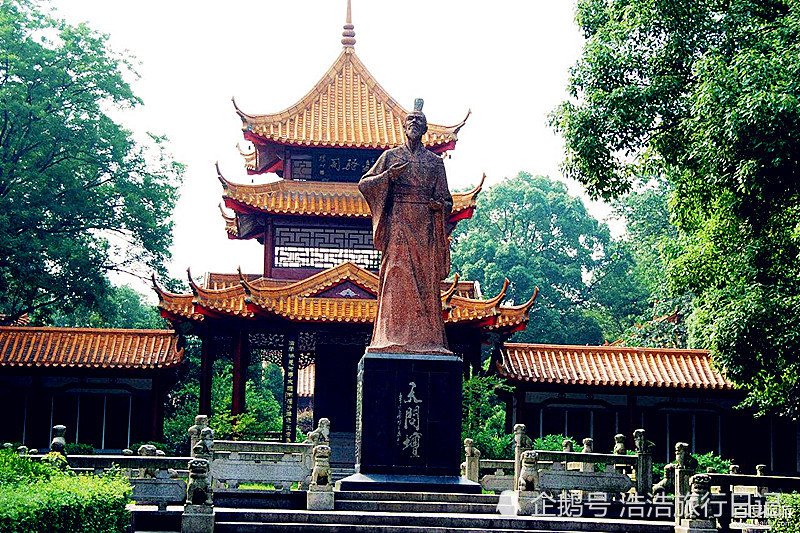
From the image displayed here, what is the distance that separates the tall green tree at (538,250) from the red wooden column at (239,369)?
69.3 feet

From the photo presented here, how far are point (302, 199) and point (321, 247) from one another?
1.26m

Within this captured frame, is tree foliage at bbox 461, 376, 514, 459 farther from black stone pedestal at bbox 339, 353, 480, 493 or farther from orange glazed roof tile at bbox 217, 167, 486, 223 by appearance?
black stone pedestal at bbox 339, 353, 480, 493

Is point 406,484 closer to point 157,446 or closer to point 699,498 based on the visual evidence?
point 699,498

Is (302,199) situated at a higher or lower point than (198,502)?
higher

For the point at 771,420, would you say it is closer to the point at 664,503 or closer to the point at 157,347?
the point at 664,503

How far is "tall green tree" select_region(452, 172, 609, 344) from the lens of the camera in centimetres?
4644

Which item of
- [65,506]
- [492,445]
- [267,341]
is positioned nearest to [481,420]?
[492,445]

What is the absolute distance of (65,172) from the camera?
92.4 ft

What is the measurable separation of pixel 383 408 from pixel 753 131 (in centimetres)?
548

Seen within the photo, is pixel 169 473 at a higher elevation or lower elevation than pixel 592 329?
lower

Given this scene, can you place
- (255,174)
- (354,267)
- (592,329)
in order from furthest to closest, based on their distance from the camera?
(592,329)
(255,174)
(354,267)

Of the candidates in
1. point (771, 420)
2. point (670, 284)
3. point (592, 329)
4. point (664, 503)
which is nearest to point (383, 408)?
point (664, 503)

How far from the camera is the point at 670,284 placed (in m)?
18.5

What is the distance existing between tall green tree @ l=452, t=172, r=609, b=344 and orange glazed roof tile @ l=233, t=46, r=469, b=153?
17.6 metres
